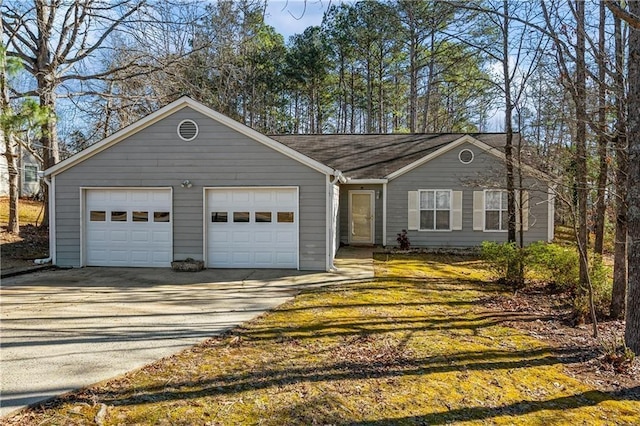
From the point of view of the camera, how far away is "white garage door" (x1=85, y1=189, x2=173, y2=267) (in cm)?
1133

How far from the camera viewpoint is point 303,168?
10906 mm

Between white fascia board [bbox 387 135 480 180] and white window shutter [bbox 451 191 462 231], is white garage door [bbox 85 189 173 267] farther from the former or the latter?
white window shutter [bbox 451 191 462 231]

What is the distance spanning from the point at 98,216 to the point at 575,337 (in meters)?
11.4

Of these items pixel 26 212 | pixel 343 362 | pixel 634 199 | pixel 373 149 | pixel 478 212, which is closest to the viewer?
pixel 343 362

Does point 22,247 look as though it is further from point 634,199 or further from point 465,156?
point 634,199

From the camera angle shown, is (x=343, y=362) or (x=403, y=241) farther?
(x=403, y=241)

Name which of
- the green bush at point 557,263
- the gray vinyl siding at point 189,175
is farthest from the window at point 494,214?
the gray vinyl siding at point 189,175

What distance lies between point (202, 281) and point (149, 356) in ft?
15.9

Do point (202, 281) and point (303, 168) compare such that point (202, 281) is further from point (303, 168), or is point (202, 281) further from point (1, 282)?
point (1, 282)

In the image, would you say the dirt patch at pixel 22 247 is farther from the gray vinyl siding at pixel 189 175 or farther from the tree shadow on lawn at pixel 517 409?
the tree shadow on lawn at pixel 517 409

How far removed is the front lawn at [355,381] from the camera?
3689 millimetres

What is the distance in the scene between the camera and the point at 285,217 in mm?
11094

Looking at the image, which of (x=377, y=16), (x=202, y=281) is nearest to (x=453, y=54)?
(x=377, y=16)

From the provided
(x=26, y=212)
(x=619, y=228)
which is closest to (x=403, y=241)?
(x=619, y=228)
